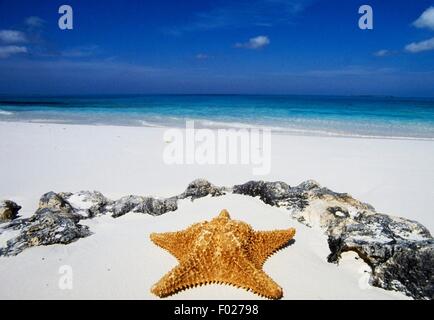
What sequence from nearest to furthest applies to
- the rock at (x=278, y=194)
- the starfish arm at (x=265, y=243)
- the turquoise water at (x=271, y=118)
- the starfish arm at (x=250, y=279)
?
the starfish arm at (x=250, y=279), the starfish arm at (x=265, y=243), the rock at (x=278, y=194), the turquoise water at (x=271, y=118)

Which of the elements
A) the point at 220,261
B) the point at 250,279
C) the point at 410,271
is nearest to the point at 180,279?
the point at 220,261

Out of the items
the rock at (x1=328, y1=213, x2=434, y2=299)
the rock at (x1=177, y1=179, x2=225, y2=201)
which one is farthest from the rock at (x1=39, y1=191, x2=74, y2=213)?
the rock at (x1=328, y1=213, x2=434, y2=299)

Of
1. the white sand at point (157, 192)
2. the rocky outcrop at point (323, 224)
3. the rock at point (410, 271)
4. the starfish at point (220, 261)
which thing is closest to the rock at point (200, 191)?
Result: the rocky outcrop at point (323, 224)

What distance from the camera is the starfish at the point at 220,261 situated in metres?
3.15

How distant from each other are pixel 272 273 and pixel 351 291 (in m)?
0.81

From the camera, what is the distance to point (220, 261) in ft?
10.7

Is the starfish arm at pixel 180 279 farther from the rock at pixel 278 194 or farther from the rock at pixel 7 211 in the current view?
the rock at pixel 7 211

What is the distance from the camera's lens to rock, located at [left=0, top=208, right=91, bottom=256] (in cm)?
414

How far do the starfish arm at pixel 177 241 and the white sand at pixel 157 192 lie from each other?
0.17m

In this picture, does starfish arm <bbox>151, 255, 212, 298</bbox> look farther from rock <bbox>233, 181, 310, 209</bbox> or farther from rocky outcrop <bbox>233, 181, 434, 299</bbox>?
rock <bbox>233, 181, 310, 209</bbox>

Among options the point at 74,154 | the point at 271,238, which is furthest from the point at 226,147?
the point at 271,238

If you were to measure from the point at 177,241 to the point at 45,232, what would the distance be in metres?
1.75
